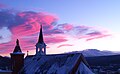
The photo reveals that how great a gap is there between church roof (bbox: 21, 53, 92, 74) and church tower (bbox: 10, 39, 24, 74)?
1.13m

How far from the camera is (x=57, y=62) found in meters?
63.4

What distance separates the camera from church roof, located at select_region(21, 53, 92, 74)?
60.3 metres

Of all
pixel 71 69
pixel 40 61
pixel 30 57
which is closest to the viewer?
pixel 71 69

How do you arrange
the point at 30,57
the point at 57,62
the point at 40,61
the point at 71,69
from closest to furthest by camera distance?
the point at 71,69 → the point at 57,62 → the point at 40,61 → the point at 30,57

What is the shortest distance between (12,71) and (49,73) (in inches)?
430

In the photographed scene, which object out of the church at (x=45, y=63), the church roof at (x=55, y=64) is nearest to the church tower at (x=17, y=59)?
the church at (x=45, y=63)

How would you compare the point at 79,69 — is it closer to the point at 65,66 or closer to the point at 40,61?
the point at 65,66

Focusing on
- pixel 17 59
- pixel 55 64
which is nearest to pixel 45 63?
pixel 55 64

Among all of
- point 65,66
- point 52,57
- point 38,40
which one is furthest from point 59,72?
point 38,40

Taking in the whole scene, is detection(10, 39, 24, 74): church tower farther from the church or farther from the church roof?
the church roof

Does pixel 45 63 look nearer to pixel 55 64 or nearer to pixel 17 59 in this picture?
pixel 55 64

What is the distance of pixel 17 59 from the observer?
69875 mm

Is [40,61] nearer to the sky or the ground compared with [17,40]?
nearer to the ground

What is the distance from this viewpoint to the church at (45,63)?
198ft
